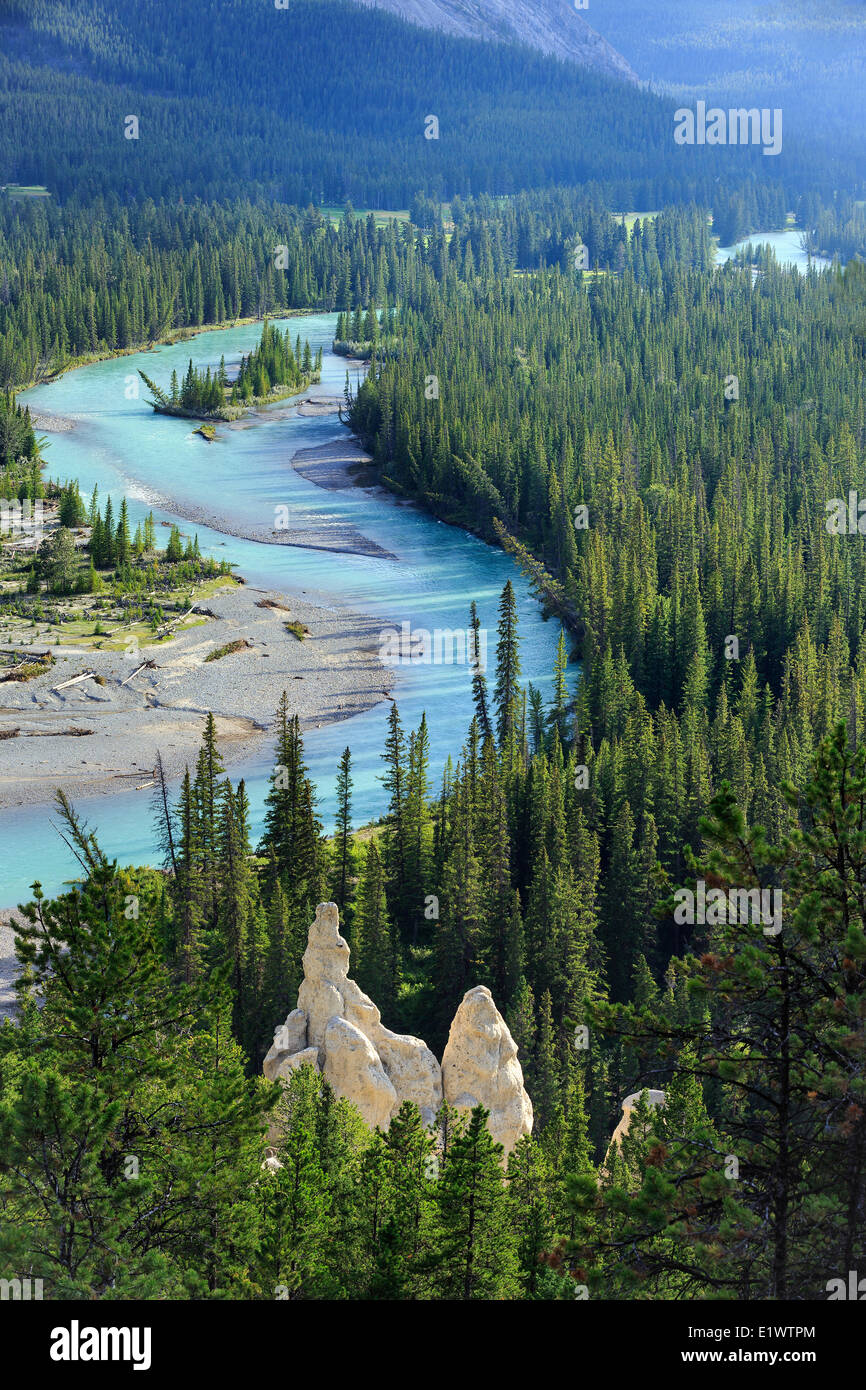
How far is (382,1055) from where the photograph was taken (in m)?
40.2

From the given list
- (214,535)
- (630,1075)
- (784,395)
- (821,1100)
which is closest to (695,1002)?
(630,1075)

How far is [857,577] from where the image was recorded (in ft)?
330

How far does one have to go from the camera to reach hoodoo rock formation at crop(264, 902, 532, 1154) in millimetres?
39125

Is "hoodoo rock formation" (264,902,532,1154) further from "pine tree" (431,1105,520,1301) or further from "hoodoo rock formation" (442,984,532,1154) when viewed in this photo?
"pine tree" (431,1105,520,1301)

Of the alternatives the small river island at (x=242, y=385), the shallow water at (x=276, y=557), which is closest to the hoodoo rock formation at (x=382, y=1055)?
the shallow water at (x=276, y=557)

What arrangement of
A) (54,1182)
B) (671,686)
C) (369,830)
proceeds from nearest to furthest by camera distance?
(54,1182), (369,830), (671,686)

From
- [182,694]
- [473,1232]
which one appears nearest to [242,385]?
[182,694]

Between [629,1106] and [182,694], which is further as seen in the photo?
[182,694]

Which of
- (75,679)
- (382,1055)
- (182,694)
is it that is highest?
(75,679)

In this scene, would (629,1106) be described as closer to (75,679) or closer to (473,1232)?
(473,1232)

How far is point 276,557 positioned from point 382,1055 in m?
78.0

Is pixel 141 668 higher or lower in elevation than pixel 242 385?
lower
